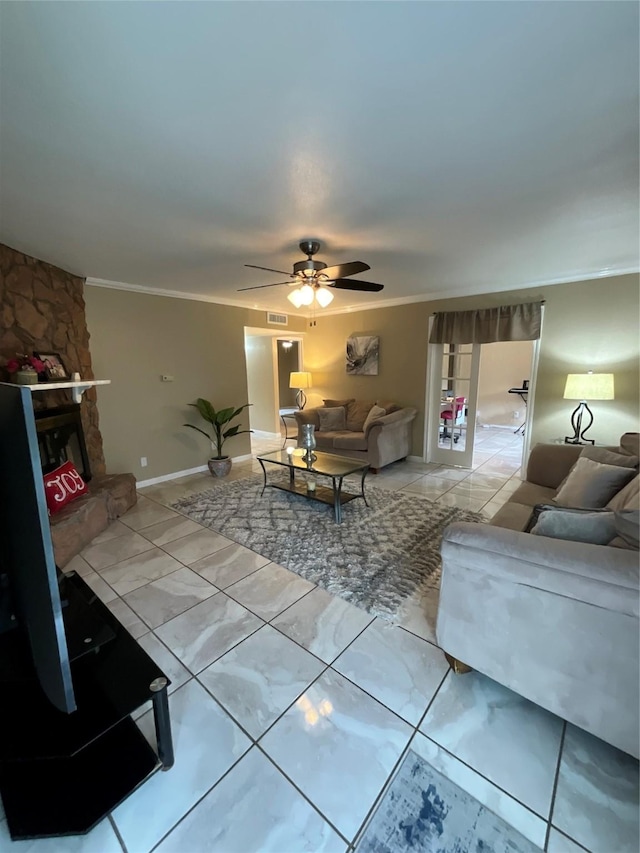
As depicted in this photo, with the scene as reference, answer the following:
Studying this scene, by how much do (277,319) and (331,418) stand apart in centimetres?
195

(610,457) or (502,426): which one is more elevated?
(610,457)

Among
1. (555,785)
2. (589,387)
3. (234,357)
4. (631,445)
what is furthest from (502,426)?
(555,785)

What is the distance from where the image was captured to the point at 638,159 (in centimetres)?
168

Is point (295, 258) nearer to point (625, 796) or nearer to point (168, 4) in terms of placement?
point (168, 4)

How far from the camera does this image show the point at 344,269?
2.64 metres

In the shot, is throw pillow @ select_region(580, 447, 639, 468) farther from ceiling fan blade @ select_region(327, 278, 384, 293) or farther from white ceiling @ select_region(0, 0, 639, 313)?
ceiling fan blade @ select_region(327, 278, 384, 293)

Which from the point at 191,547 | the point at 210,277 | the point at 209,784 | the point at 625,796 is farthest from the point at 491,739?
the point at 210,277

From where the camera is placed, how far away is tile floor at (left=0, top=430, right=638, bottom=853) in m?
1.08

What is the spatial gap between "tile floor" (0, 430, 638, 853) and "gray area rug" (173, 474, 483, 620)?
177 millimetres

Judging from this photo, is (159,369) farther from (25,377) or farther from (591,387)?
(591,387)

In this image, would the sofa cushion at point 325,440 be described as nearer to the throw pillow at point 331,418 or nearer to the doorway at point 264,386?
the throw pillow at point 331,418

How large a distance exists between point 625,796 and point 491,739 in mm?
403

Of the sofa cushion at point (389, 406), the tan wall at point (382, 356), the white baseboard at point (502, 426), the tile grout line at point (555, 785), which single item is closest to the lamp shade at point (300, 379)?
the tan wall at point (382, 356)

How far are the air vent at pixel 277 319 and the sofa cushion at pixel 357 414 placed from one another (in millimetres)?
1842
